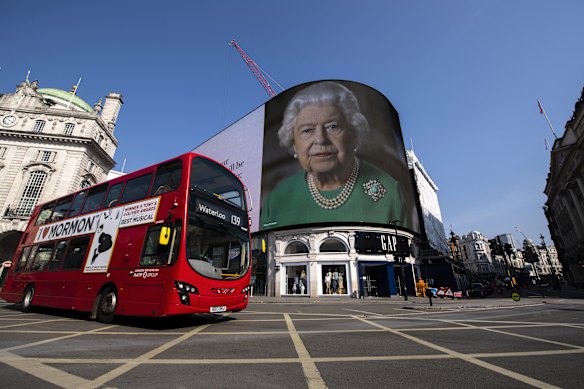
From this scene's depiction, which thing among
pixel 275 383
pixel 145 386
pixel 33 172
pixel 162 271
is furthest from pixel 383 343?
pixel 33 172

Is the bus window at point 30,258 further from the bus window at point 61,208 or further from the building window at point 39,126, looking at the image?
the building window at point 39,126

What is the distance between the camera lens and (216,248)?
7469 mm

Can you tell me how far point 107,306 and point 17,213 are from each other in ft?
118

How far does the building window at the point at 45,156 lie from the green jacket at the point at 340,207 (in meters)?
29.8

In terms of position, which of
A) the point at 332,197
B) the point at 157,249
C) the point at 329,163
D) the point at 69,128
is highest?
the point at 69,128

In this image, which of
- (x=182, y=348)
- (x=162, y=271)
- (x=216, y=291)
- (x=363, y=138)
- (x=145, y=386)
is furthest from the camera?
(x=363, y=138)

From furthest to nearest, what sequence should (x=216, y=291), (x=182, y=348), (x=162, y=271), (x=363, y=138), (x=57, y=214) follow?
(x=363, y=138), (x=57, y=214), (x=216, y=291), (x=162, y=271), (x=182, y=348)

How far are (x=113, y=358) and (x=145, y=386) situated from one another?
1.58 m

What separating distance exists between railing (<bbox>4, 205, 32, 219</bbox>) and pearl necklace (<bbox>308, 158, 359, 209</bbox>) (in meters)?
34.7

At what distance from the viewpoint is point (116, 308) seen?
23.2ft

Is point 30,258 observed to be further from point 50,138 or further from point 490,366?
point 50,138

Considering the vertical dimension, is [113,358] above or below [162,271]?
below

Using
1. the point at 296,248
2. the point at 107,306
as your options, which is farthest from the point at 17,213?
the point at 107,306

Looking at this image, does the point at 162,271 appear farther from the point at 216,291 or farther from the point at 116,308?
the point at 116,308
